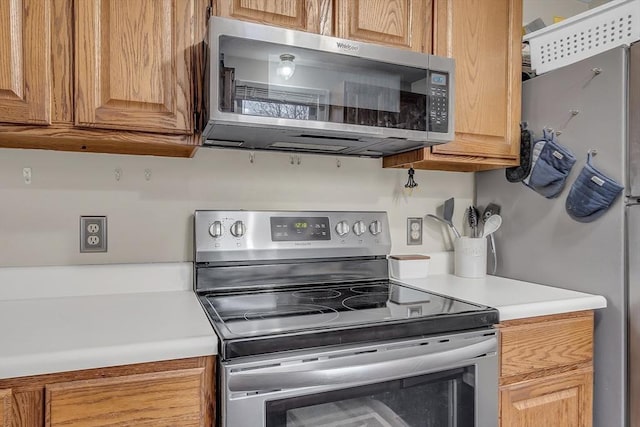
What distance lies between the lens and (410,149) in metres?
1.60

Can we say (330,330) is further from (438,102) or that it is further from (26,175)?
(26,175)

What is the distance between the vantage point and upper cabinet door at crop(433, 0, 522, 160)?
155 cm

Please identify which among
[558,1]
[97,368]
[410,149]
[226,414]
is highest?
[558,1]

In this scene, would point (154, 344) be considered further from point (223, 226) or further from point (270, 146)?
point (270, 146)

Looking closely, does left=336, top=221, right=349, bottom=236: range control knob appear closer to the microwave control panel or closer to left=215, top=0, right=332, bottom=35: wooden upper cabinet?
the microwave control panel

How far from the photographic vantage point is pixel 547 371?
4.46ft

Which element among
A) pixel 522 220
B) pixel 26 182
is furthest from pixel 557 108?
pixel 26 182

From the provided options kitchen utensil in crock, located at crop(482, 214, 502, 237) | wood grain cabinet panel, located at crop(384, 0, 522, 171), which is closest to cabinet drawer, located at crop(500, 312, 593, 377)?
kitchen utensil in crock, located at crop(482, 214, 502, 237)

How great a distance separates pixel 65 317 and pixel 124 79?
0.64 m

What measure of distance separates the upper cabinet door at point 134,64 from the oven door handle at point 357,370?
2.32ft

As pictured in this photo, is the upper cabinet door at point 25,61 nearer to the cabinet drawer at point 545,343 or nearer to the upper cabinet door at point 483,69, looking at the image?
the upper cabinet door at point 483,69

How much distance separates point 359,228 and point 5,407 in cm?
116

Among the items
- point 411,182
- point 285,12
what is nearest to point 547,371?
point 411,182

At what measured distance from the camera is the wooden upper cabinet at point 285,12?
4.15ft
